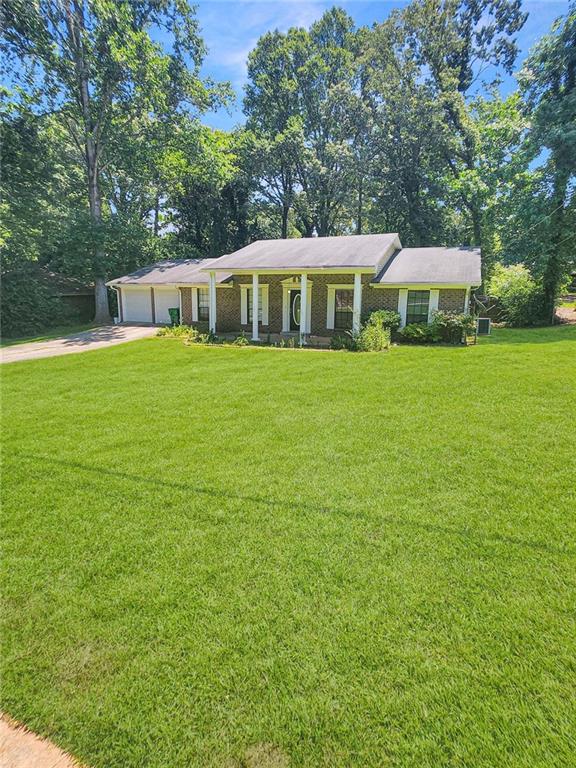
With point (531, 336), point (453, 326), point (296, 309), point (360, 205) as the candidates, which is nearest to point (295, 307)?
point (296, 309)

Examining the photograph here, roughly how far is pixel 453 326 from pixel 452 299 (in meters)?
1.42

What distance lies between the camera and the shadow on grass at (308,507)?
3.18m

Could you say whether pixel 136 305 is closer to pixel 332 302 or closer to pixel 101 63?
pixel 101 63

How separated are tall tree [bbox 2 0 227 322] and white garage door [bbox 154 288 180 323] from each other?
10.1 feet

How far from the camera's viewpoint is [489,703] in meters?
2.02

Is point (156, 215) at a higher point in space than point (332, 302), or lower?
higher

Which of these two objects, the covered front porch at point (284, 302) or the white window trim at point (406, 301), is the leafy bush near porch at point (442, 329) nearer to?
the white window trim at point (406, 301)

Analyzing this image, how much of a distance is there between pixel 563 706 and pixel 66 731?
8.42 ft

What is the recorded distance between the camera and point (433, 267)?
610 inches

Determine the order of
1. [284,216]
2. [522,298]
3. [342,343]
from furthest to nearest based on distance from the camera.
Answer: [284,216] < [522,298] < [342,343]

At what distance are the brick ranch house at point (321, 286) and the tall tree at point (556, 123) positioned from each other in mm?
4481

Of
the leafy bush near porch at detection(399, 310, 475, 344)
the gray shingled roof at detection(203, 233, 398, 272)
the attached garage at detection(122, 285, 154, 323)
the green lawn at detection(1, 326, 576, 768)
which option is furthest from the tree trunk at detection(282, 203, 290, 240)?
the green lawn at detection(1, 326, 576, 768)

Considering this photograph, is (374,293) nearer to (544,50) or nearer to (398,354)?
(398,354)

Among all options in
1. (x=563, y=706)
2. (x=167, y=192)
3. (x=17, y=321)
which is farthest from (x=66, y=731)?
(x=167, y=192)
